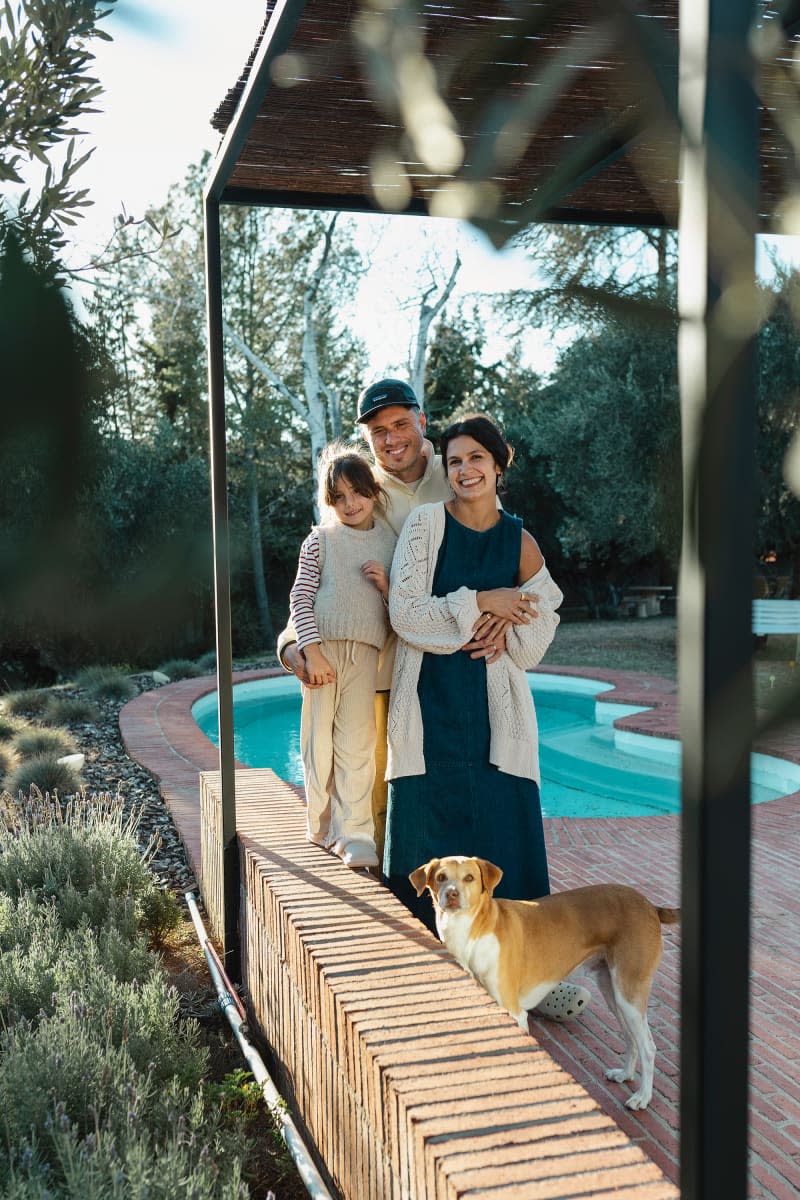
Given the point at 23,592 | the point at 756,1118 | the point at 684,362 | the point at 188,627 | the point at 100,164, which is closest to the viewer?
the point at 684,362

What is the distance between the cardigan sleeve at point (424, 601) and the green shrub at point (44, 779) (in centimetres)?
461

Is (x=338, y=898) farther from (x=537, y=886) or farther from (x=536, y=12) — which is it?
(x=536, y=12)

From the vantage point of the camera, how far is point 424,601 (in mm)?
3098

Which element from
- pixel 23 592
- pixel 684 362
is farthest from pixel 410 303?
pixel 684 362

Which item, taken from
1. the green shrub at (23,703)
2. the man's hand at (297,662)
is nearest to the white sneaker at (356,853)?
the man's hand at (297,662)

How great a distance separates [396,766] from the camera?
10.3 feet

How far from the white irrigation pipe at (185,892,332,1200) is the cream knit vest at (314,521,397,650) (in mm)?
1268

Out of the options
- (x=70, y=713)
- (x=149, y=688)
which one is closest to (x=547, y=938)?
(x=70, y=713)

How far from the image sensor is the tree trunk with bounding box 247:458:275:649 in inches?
818

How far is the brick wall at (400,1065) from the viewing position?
1625mm

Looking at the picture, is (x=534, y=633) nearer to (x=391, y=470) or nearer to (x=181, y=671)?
(x=391, y=470)

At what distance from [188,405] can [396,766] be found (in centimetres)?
2022

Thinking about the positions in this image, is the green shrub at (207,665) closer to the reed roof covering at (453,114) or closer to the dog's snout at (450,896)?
the reed roof covering at (453,114)

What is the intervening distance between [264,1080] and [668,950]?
6.43ft
